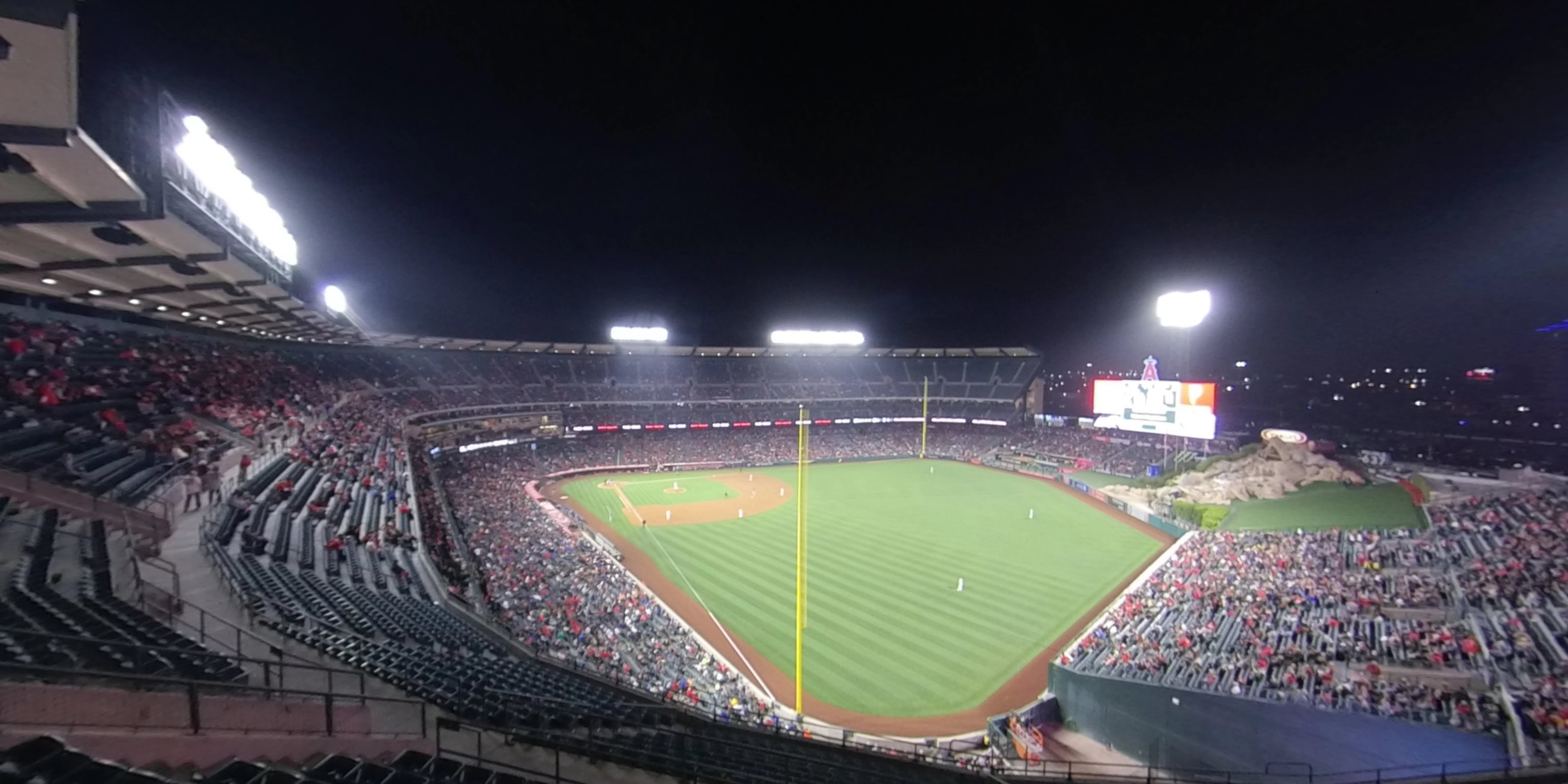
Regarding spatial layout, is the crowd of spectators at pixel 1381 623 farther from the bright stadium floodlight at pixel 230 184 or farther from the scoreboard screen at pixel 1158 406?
the bright stadium floodlight at pixel 230 184

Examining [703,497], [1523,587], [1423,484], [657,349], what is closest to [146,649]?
[1523,587]

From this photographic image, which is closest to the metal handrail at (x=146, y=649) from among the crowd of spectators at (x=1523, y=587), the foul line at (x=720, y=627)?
the foul line at (x=720, y=627)

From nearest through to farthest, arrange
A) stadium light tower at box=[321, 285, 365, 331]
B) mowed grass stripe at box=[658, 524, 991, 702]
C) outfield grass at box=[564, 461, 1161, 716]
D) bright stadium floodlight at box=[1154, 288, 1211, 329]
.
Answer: outfield grass at box=[564, 461, 1161, 716]
mowed grass stripe at box=[658, 524, 991, 702]
stadium light tower at box=[321, 285, 365, 331]
bright stadium floodlight at box=[1154, 288, 1211, 329]

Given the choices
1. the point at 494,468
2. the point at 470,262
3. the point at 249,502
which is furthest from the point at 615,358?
the point at 249,502

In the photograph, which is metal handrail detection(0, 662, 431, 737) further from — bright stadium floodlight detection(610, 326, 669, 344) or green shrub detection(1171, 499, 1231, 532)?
bright stadium floodlight detection(610, 326, 669, 344)

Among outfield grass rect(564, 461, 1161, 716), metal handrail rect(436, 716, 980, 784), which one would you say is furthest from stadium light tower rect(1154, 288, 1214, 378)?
metal handrail rect(436, 716, 980, 784)
